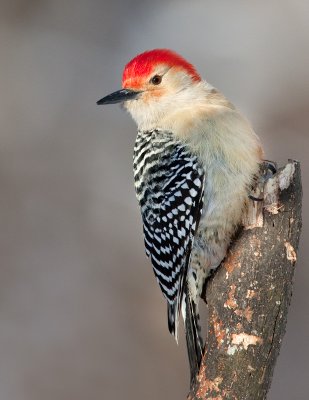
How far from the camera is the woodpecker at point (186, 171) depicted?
3621mm

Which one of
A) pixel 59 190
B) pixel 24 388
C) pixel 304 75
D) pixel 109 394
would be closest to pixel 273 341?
pixel 109 394

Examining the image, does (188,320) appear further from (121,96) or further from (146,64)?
(146,64)

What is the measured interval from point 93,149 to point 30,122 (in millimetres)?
840

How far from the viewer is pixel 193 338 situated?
3.71m

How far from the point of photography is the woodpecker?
11.9ft

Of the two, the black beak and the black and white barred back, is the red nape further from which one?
the black and white barred back

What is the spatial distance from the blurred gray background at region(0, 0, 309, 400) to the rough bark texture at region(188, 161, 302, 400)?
10.1 feet

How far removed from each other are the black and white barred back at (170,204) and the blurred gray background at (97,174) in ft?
8.64

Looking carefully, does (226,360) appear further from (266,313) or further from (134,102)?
(134,102)

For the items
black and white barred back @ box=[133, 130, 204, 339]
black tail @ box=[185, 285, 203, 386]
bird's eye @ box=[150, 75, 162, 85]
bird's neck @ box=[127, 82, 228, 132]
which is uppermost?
bird's eye @ box=[150, 75, 162, 85]

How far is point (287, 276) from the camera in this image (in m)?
3.26

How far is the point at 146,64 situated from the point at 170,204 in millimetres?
820

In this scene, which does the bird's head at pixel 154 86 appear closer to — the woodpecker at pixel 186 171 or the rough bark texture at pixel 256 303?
the woodpecker at pixel 186 171

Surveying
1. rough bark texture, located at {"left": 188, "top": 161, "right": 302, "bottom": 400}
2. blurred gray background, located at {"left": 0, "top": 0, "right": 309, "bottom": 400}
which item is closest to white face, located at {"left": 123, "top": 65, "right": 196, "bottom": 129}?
rough bark texture, located at {"left": 188, "top": 161, "right": 302, "bottom": 400}
